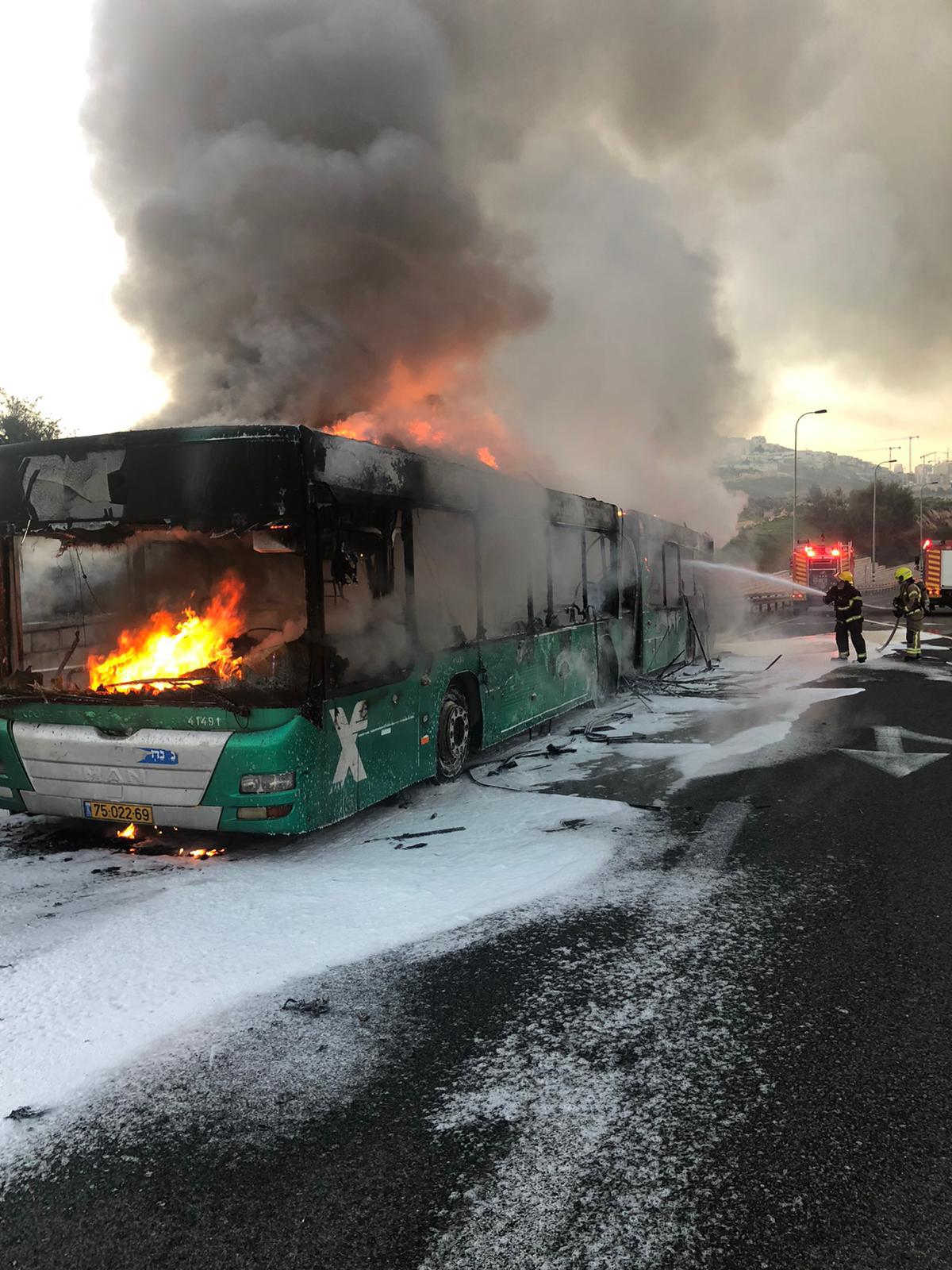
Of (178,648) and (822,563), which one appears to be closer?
(178,648)

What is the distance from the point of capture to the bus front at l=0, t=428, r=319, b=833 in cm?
461

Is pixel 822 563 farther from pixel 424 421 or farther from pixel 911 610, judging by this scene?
pixel 424 421

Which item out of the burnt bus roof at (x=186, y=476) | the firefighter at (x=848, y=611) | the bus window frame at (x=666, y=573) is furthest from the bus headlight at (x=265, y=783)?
the firefighter at (x=848, y=611)

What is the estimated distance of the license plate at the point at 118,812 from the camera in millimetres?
4727

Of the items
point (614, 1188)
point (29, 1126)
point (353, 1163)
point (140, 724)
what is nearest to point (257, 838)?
point (140, 724)

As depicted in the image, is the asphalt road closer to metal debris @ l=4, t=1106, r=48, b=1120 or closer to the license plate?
metal debris @ l=4, t=1106, r=48, b=1120

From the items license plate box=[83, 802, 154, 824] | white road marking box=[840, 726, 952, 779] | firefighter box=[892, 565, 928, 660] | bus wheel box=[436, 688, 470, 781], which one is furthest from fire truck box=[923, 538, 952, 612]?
license plate box=[83, 802, 154, 824]

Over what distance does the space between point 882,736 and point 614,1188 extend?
6.81m

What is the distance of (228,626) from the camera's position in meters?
4.98

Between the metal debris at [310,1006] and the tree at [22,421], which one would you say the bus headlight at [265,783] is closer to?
the metal debris at [310,1006]

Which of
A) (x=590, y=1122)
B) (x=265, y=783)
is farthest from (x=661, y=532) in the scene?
(x=590, y=1122)

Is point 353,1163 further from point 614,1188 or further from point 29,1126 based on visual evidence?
point 29,1126

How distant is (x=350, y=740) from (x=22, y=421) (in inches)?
1096

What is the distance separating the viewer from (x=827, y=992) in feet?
10.4
